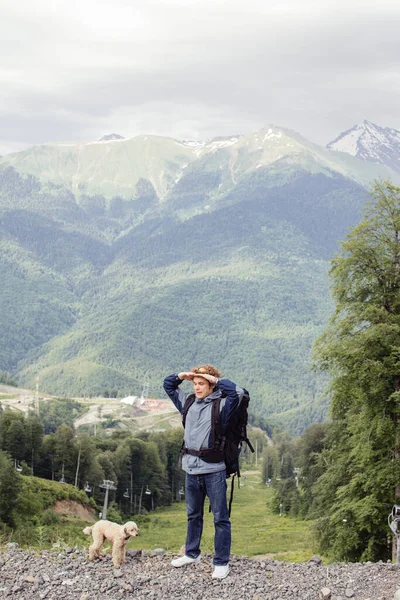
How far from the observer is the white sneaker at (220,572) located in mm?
11508

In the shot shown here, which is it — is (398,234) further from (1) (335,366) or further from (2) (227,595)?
(2) (227,595)

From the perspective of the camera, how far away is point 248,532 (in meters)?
68.8

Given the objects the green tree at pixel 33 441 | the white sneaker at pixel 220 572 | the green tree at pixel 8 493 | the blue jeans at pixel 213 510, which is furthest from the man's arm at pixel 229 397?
the green tree at pixel 33 441

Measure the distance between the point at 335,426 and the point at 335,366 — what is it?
1100 centimetres

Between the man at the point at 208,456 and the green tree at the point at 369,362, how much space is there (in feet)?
23.1

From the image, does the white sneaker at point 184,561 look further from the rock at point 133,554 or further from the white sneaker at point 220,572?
the rock at point 133,554

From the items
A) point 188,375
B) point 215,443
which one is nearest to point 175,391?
point 188,375

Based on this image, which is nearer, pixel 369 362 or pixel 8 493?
pixel 369 362

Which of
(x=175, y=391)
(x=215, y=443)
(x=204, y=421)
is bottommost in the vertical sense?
(x=215, y=443)

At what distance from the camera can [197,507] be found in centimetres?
1222

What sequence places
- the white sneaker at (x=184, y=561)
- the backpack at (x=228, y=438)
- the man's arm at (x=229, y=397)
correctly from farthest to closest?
the white sneaker at (x=184, y=561)
the backpack at (x=228, y=438)
the man's arm at (x=229, y=397)

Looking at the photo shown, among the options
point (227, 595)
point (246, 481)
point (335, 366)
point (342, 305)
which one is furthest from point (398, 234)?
point (246, 481)

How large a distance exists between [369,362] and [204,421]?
7437mm

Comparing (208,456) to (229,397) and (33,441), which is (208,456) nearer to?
(229,397)
